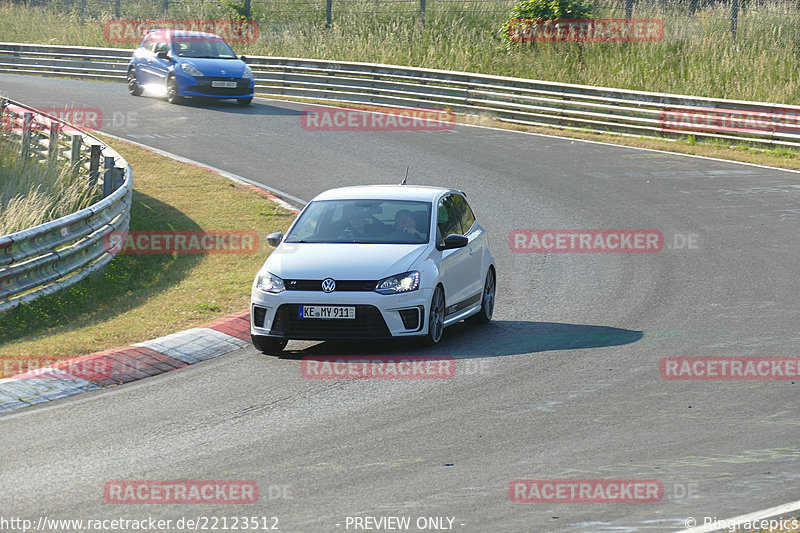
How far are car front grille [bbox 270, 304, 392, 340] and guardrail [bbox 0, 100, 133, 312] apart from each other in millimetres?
3684

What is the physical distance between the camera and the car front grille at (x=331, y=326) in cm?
1036

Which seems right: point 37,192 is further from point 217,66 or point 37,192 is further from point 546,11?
point 546,11

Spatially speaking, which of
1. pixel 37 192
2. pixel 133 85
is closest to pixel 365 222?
pixel 37 192

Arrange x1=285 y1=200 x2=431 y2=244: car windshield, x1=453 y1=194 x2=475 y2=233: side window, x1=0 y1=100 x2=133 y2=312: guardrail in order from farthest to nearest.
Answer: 1. x1=0 y1=100 x2=133 y2=312: guardrail
2. x1=453 y1=194 x2=475 y2=233: side window
3. x1=285 y1=200 x2=431 y2=244: car windshield

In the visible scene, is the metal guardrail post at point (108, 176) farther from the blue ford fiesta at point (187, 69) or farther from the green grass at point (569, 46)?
the green grass at point (569, 46)

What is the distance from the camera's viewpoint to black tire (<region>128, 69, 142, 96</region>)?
30828 millimetres

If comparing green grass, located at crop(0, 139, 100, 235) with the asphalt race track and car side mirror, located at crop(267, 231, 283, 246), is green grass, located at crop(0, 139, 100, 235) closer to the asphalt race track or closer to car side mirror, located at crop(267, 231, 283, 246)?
car side mirror, located at crop(267, 231, 283, 246)

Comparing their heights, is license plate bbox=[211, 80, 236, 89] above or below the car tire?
above

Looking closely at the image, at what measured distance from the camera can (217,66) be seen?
2884 centimetres

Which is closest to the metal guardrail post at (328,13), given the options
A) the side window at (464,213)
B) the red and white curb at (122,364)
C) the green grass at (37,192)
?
the green grass at (37,192)

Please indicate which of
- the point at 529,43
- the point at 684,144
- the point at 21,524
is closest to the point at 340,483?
the point at 21,524

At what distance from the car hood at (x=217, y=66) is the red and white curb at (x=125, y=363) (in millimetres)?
17932

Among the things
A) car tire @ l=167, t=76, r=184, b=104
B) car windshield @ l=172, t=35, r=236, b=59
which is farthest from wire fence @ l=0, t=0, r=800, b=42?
car tire @ l=167, t=76, r=184, b=104

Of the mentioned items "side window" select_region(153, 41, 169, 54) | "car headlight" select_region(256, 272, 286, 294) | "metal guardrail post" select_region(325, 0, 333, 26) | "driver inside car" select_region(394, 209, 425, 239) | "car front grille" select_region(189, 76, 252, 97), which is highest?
"metal guardrail post" select_region(325, 0, 333, 26)
